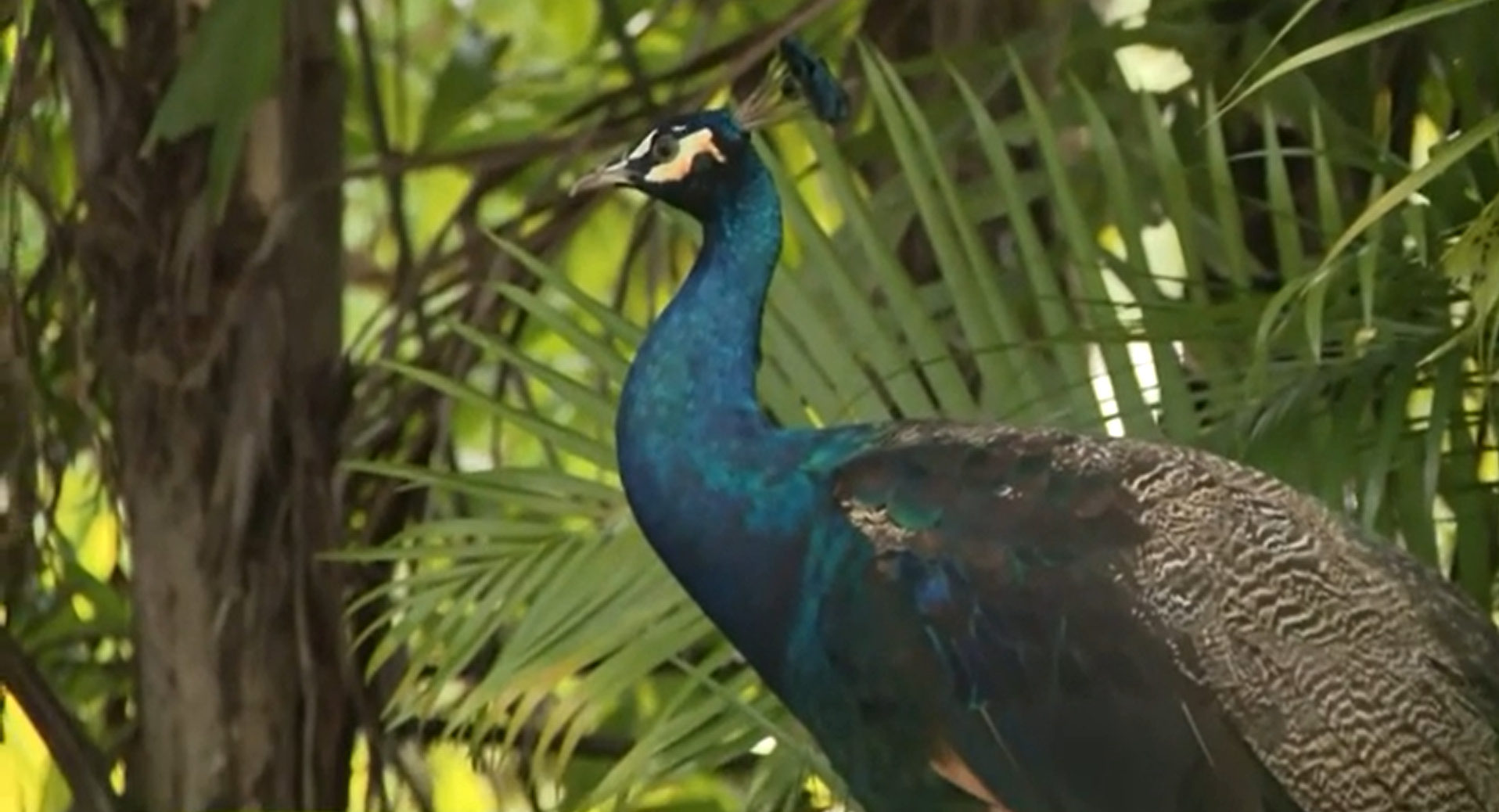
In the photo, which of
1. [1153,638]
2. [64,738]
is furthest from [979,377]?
[64,738]

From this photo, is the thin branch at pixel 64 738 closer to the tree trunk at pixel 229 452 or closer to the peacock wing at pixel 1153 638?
the tree trunk at pixel 229 452

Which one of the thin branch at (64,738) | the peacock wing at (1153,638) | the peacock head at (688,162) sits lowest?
the peacock wing at (1153,638)

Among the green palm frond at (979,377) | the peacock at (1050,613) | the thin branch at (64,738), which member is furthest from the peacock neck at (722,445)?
the thin branch at (64,738)

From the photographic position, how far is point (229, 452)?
7.66 ft

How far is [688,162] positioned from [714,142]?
0.02 meters

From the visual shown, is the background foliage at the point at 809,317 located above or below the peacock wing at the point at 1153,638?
above

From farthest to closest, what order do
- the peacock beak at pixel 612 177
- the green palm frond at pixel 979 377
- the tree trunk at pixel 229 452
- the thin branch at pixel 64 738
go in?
1. the tree trunk at pixel 229 452
2. the thin branch at pixel 64 738
3. the green palm frond at pixel 979 377
4. the peacock beak at pixel 612 177

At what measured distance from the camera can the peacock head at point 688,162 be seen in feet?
6.03

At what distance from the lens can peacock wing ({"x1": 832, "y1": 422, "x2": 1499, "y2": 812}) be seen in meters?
1.69

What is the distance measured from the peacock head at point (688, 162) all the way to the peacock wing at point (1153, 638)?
0.63ft

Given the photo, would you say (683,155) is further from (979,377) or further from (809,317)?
(979,377)

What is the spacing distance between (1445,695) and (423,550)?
0.68 meters

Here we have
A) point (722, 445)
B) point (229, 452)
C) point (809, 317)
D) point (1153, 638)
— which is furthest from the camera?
point (229, 452)

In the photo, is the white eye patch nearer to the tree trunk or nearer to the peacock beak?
the peacock beak
